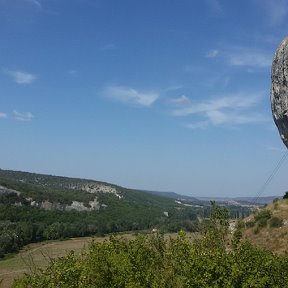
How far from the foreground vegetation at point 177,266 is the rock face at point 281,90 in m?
23.3

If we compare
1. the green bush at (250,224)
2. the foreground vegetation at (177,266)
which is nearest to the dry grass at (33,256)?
the green bush at (250,224)

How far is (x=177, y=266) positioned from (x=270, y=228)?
128ft

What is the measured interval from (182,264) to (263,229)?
132 feet

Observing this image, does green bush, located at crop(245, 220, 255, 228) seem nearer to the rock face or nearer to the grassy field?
the rock face

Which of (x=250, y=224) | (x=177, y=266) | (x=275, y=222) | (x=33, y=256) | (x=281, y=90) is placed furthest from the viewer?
(x=33, y=256)

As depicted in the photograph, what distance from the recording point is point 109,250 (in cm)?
3778

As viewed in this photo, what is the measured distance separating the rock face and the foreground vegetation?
2331 centimetres

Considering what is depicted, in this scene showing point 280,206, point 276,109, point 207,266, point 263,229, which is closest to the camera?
point 207,266

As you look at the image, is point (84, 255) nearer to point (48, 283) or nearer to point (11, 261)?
point (48, 283)

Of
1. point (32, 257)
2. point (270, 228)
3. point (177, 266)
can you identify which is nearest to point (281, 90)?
point (270, 228)

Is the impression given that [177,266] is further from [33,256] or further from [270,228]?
[33,256]

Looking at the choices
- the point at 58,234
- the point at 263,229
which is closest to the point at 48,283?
the point at 263,229

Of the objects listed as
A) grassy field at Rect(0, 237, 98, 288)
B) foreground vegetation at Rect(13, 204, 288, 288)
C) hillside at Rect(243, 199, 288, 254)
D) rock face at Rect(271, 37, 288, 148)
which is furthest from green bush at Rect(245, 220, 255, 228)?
grassy field at Rect(0, 237, 98, 288)

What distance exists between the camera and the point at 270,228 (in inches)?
2544
